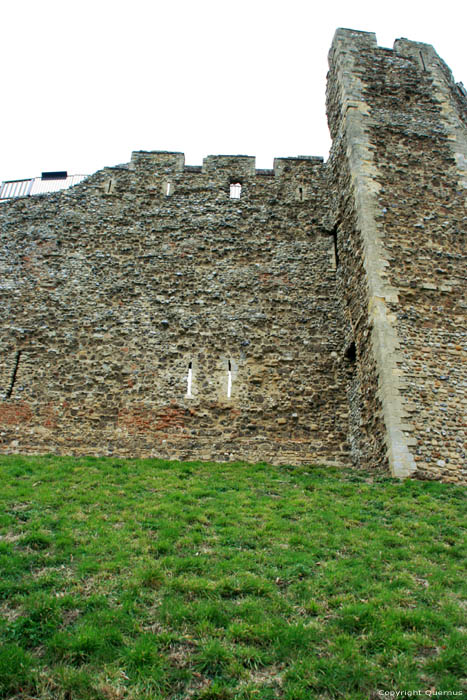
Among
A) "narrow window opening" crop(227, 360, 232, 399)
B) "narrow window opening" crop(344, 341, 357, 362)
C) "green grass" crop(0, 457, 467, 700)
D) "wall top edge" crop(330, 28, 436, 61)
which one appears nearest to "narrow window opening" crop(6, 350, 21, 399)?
"green grass" crop(0, 457, 467, 700)

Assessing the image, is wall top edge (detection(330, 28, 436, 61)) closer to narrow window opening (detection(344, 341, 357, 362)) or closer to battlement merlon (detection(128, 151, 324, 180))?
battlement merlon (detection(128, 151, 324, 180))

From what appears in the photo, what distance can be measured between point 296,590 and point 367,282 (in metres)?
7.60

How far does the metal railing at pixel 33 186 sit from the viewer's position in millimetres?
16281

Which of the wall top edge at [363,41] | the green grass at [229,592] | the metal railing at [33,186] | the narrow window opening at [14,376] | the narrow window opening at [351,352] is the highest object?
the wall top edge at [363,41]

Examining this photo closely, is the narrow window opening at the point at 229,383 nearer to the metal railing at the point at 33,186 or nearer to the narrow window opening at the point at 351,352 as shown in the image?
the narrow window opening at the point at 351,352

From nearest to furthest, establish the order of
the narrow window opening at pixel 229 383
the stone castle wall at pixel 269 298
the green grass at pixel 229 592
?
1. the green grass at pixel 229 592
2. the stone castle wall at pixel 269 298
3. the narrow window opening at pixel 229 383

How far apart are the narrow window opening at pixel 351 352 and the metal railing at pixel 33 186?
956 cm

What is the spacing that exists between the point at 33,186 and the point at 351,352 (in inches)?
431

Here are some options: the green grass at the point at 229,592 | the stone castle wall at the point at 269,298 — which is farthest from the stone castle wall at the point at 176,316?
the green grass at the point at 229,592

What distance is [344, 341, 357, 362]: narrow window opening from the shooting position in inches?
488

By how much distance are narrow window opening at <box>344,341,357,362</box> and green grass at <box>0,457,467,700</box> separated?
12.7ft

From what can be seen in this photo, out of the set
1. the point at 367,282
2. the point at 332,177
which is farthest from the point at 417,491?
the point at 332,177

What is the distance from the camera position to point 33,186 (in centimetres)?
1648

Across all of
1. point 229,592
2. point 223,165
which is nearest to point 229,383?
point 223,165
